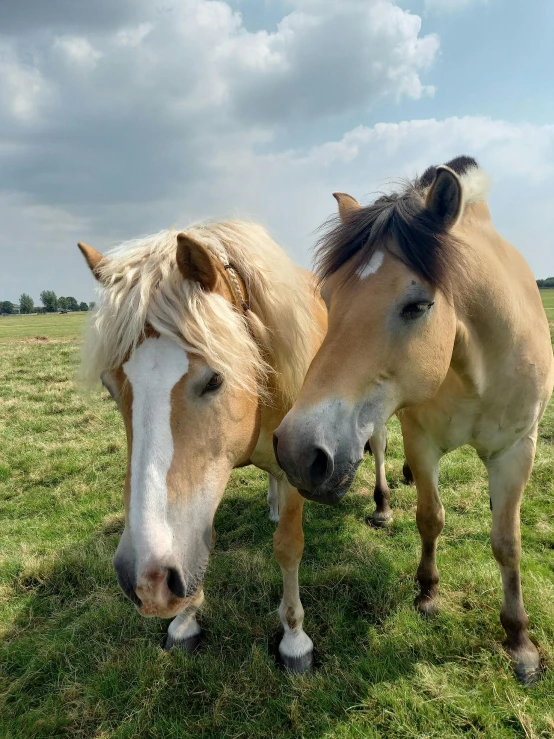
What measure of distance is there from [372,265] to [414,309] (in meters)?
0.26

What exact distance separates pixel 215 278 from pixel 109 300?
47 centimetres

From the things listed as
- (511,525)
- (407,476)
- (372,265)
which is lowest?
(407,476)

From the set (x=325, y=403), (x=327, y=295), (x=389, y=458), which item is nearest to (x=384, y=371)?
(x=325, y=403)

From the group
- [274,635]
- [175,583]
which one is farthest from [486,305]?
[274,635]

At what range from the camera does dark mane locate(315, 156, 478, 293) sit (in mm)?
1792

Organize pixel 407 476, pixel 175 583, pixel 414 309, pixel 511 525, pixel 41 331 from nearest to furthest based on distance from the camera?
pixel 175 583
pixel 414 309
pixel 511 525
pixel 407 476
pixel 41 331

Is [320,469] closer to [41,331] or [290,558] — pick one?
[290,558]

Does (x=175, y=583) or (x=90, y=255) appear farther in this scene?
(x=90, y=255)

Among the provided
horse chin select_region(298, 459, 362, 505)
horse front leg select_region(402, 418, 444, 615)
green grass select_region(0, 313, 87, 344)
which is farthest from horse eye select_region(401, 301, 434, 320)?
green grass select_region(0, 313, 87, 344)

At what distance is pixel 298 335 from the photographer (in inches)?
93.1

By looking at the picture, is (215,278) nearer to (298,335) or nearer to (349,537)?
(298,335)

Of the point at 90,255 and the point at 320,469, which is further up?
the point at 90,255

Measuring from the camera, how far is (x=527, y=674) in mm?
2277

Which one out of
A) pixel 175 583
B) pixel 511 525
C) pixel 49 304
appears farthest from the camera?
pixel 49 304
